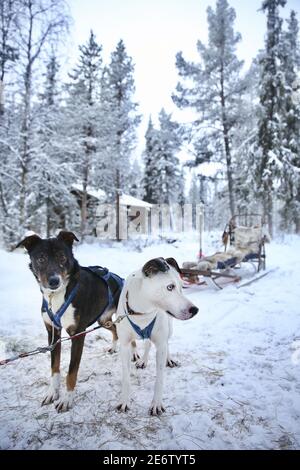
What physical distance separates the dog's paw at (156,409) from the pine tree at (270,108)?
18.4 m

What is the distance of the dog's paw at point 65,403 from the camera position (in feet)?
8.21

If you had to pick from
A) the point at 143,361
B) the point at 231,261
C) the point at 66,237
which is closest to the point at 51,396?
the point at 143,361

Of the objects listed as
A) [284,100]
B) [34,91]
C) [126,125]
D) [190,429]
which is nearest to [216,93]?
[284,100]

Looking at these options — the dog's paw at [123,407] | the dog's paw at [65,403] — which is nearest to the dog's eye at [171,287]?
the dog's paw at [123,407]

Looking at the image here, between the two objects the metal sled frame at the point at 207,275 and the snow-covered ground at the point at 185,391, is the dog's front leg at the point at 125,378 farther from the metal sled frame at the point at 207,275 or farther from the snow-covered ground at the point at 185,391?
the metal sled frame at the point at 207,275

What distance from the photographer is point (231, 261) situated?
8.14 metres

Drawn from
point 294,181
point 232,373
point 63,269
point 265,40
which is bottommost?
point 232,373

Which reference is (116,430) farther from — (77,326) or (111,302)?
(111,302)

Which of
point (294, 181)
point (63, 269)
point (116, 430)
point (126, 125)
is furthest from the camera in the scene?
point (126, 125)

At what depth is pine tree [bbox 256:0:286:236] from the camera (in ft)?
58.5

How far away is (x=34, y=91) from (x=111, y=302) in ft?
40.9

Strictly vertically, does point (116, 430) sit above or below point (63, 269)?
below

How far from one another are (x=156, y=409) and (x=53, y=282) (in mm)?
1440

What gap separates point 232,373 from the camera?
3182mm
